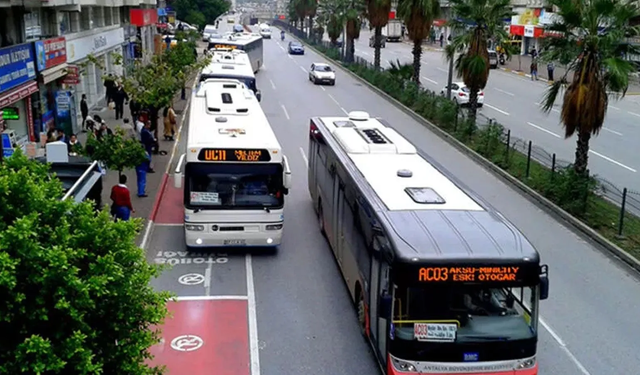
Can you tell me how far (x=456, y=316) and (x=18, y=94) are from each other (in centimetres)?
1723

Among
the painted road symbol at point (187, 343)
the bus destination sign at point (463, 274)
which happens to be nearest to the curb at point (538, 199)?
the bus destination sign at point (463, 274)

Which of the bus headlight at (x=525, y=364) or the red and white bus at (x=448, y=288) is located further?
the bus headlight at (x=525, y=364)

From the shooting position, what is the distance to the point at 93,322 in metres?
7.33

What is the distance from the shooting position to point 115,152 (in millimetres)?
18203

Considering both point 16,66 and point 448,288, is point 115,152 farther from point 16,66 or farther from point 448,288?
point 448,288

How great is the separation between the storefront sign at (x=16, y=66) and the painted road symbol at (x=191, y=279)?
9.46 m

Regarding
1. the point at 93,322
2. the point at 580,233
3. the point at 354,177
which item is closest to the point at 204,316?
the point at 354,177

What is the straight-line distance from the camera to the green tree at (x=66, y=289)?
21.5 feet

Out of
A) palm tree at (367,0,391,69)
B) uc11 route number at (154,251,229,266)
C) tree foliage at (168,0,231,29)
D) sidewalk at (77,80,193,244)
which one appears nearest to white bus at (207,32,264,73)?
palm tree at (367,0,391,69)

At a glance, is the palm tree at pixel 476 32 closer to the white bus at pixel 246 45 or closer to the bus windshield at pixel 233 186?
the bus windshield at pixel 233 186

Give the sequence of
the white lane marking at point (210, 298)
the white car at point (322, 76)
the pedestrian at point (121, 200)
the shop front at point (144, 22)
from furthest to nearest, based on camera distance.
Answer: the white car at point (322, 76) < the shop front at point (144, 22) < the pedestrian at point (121, 200) < the white lane marking at point (210, 298)

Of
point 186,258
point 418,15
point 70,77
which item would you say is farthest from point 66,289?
point 418,15

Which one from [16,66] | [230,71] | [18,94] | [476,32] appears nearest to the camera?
[18,94]

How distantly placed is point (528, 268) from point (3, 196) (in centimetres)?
620
